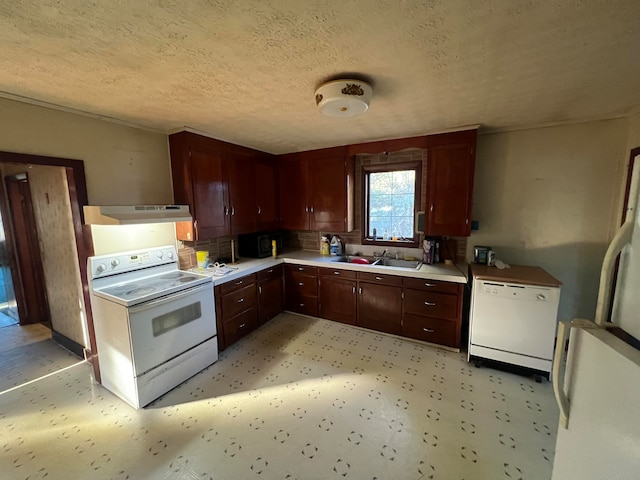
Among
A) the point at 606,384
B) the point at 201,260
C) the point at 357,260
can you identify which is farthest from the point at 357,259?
the point at 606,384

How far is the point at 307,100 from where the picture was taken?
1.99m

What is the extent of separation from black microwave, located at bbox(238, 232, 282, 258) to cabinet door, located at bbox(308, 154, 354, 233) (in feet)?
2.18

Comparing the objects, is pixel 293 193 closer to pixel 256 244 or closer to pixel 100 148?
pixel 256 244

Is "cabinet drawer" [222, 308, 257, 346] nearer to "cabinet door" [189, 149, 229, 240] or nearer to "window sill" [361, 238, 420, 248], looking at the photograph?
"cabinet door" [189, 149, 229, 240]

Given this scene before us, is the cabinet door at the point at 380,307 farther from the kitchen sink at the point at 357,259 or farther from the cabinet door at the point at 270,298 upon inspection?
the cabinet door at the point at 270,298

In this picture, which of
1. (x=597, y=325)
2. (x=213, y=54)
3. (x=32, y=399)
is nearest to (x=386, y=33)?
(x=213, y=54)

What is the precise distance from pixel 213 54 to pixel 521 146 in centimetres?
300

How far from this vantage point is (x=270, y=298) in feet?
11.5

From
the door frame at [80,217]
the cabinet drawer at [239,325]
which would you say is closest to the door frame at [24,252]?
the door frame at [80,217]

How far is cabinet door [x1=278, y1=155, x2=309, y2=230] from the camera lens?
12.3 ft

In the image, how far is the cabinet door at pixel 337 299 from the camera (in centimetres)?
328

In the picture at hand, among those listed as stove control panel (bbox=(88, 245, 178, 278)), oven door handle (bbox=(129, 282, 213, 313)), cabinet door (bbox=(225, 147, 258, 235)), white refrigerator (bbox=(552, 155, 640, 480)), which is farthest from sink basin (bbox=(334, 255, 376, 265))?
white refrigerator (bbox=(552, 155, 640, 480))

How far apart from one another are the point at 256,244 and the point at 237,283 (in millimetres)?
786

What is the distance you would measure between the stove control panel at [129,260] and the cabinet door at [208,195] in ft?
1.19
